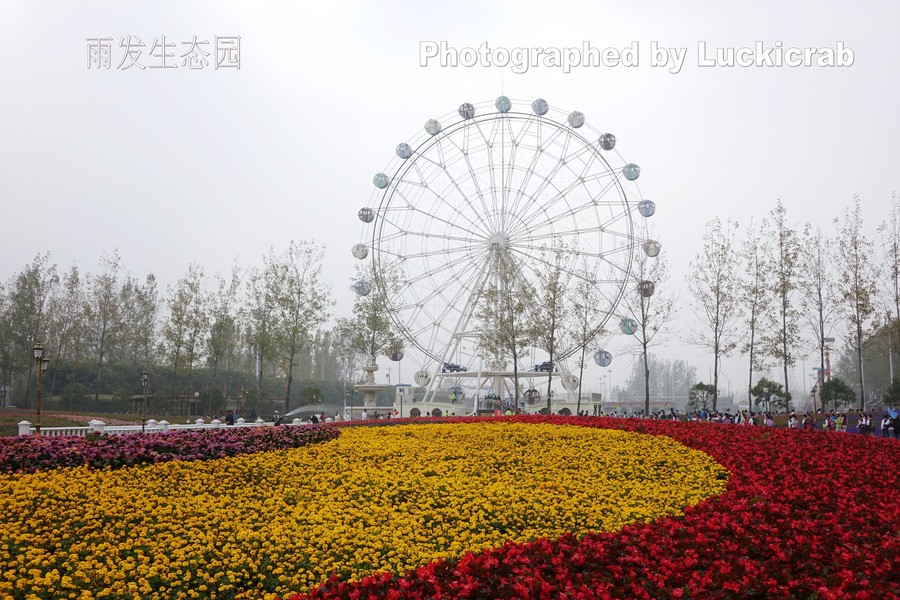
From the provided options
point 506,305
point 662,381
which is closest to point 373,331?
point 506,305

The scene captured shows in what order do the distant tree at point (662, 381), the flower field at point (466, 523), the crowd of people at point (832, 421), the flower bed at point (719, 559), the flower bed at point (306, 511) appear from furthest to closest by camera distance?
the distant tree at point (662, 381)
the crowd of people at point (832, 421)
the flower bed at point (306, 511)
the flower field at point (466, 523)
the flower bed at point (719, 559)

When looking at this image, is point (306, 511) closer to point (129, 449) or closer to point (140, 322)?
point (129, 449)

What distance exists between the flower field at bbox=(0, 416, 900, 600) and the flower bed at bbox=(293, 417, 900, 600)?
24 millimetres

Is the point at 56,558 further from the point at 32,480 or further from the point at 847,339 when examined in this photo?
the point at 847,339

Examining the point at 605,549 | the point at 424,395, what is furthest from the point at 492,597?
the point at 424,395

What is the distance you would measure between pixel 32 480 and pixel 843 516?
11.4 meters

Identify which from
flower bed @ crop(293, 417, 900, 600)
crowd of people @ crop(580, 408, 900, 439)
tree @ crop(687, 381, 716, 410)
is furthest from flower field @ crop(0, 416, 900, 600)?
tree @ crop(687, 381, 716, 410)

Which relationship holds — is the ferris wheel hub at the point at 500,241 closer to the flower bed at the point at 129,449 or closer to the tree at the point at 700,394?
the tree at the point at 700,394

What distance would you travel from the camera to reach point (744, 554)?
7.20m

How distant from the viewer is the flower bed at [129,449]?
12305 mm

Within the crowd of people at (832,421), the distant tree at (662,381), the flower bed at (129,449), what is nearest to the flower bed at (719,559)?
the flower bed at (129,449)

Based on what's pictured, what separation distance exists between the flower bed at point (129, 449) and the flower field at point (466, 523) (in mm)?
172

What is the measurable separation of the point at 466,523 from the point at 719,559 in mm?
3532

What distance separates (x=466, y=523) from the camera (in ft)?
31.1
